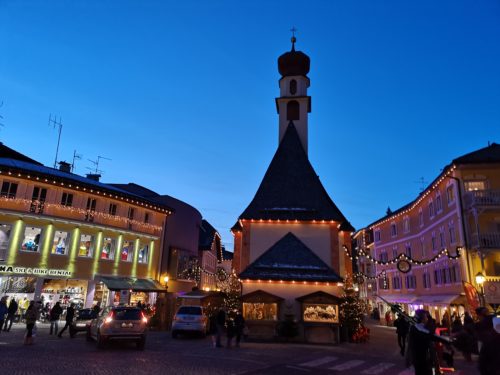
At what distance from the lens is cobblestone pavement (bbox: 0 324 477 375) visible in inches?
425

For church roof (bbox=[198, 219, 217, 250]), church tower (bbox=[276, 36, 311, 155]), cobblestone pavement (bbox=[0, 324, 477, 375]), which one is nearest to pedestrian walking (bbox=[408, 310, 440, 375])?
cobblestone pavement (bbox=[0, 324, 477, 375])

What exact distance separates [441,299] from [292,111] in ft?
63.8

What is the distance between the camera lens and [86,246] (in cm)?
3005

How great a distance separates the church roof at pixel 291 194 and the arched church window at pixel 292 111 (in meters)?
3.08

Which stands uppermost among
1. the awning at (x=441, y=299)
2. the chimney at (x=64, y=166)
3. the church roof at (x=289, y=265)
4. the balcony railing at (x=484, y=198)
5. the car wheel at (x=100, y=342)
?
the chimney at (x=64, y=166)

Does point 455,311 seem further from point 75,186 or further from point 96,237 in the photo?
point 75,186

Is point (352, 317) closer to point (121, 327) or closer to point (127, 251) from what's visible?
point (121, 327)

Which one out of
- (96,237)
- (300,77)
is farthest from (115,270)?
(300,77)

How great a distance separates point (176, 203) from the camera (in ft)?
138

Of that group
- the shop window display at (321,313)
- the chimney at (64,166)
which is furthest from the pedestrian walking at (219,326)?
the chimney at (64,166)

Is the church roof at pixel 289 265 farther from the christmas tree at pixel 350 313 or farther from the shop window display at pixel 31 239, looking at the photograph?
the shop window display at pixel 31 239

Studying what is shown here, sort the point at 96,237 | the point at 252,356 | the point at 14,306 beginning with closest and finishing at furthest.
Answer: the point at 252,356 < the point at 14,306 < the point at 96,237

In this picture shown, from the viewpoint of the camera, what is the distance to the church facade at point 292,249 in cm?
2123

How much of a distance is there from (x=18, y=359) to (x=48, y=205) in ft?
60.8
